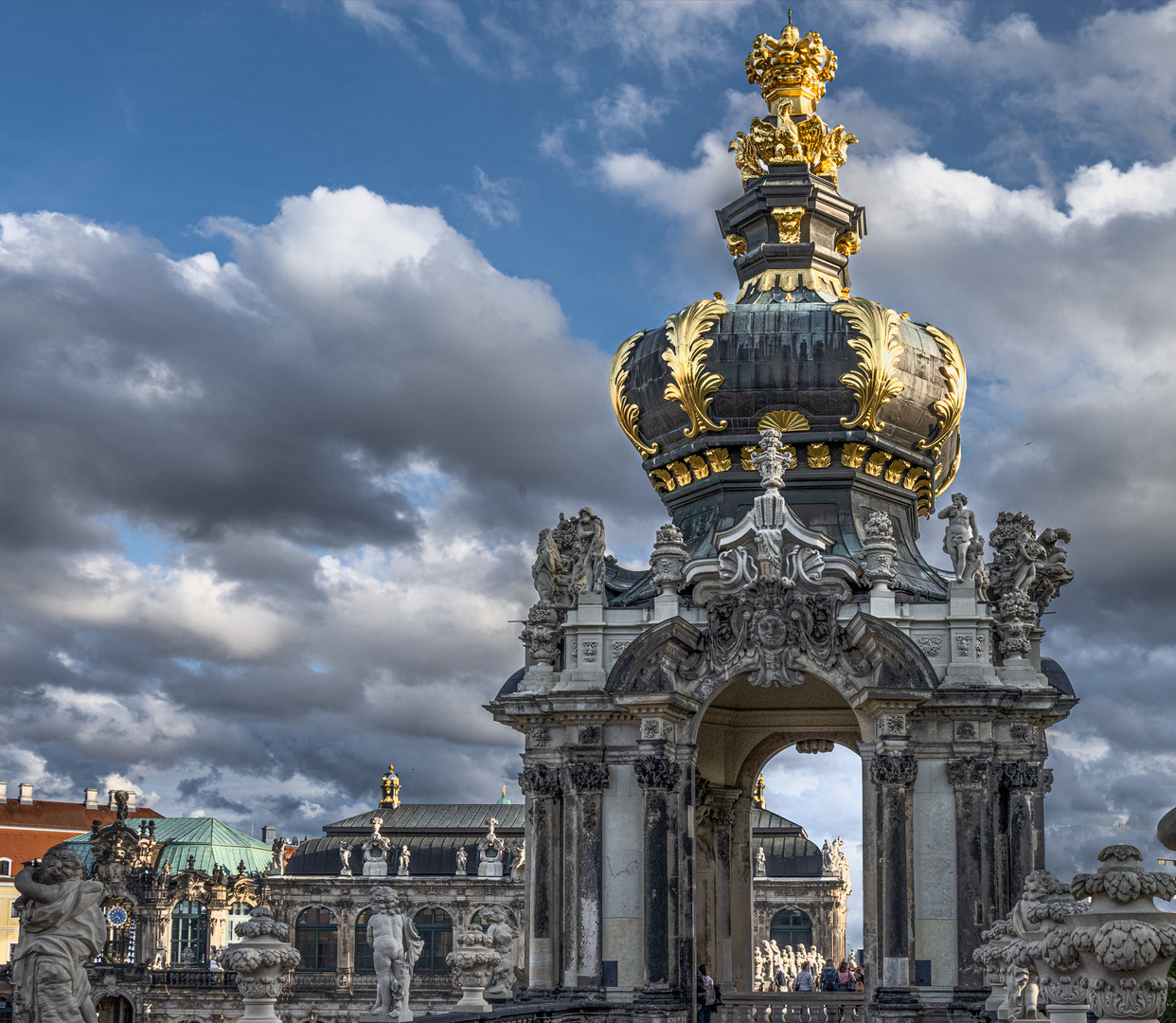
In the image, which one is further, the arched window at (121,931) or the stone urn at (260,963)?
the arched window at (121,931)

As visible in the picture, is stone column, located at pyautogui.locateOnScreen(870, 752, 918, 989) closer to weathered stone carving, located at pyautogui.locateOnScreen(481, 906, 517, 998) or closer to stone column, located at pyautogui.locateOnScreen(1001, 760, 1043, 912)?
stone column, located at pyautogui.locateOnScreen(1001, 760, 1043, 912)

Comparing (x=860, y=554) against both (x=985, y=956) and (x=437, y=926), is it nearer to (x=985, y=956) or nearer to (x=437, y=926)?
(x=985, y=956)

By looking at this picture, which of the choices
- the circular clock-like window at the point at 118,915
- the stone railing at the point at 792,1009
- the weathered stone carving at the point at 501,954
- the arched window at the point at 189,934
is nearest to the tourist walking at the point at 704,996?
the stone railing at the point at 792,1009

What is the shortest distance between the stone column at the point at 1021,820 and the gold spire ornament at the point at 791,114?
14.7 m

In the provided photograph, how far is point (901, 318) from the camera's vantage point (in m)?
34.4

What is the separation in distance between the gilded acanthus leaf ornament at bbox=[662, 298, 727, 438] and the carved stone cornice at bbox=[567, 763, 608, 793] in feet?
24.9

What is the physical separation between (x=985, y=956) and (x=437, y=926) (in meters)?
81.7

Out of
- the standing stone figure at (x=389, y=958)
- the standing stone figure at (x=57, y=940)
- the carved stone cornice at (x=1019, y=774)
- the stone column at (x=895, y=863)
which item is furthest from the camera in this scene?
the carved stone cornice at (x=1019, y=774)

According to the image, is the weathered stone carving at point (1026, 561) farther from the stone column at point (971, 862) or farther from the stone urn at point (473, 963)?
the stone urn at point (473, 963)

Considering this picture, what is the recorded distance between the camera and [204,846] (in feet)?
362

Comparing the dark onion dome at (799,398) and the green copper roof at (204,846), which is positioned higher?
the dark onion dome at (799,398)

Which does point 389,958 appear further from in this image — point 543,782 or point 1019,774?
point 1019,774

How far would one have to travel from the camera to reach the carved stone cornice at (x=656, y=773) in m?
29.4

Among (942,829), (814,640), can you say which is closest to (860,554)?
(814,640)
